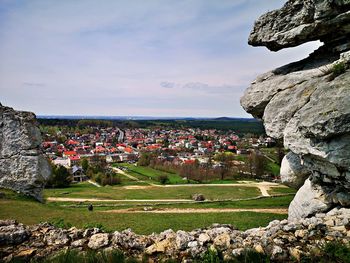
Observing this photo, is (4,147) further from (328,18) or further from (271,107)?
(328,18)

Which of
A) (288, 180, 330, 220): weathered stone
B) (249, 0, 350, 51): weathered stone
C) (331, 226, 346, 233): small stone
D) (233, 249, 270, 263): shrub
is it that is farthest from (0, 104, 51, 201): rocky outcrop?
(331, 226, 346, 233): small stone

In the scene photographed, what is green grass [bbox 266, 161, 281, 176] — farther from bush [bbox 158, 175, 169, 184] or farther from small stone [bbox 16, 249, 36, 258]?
small stone [bbox 16, 249, 36, 258]

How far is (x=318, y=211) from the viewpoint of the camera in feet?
39.8

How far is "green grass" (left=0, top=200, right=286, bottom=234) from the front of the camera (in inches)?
579

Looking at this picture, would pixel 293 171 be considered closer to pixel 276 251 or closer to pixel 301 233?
pixel 301 233

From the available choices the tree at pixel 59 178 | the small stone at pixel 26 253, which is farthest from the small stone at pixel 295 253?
the tree at pixel 59 178

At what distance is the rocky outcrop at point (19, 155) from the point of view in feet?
63.2

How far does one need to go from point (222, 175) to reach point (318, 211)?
56815 millimetres

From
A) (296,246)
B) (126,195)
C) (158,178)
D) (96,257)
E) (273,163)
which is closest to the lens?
(96,257)

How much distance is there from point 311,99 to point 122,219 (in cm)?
1177

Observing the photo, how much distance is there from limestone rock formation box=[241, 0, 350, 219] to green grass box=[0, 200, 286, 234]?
3.60m

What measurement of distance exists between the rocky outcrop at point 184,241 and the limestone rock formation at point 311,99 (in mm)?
2236

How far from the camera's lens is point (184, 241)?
8.90m

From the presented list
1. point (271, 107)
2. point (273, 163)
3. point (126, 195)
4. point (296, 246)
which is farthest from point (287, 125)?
point (273, 163)
